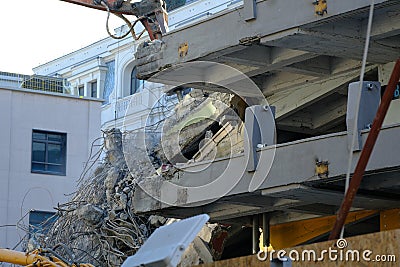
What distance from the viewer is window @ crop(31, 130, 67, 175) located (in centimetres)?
3422

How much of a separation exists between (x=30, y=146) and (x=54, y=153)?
102 cm

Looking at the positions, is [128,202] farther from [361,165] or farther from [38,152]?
[38,152]

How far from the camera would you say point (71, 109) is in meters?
35.2

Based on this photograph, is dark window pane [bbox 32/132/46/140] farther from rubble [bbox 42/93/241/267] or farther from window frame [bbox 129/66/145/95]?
rubble [bbox 42/93/241/267]

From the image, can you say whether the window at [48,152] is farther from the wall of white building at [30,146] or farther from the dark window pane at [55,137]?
the wall of white building at [30,146]

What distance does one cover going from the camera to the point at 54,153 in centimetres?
3478

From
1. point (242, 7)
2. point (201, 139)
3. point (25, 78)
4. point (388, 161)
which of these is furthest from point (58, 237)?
point (25, 78)

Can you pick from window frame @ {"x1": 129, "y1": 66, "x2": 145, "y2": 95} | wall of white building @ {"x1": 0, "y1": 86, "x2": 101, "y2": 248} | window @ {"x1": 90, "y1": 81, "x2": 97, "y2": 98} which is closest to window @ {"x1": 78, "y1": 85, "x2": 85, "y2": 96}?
window @ {"x1": 90, "y1": 81, "x2": 97, "y2": 98}

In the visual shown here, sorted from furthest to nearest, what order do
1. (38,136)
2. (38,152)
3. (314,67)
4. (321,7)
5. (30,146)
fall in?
(38,136) → (38,152) → (30,146) → (314,67) → (321,7)

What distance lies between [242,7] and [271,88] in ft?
9.72

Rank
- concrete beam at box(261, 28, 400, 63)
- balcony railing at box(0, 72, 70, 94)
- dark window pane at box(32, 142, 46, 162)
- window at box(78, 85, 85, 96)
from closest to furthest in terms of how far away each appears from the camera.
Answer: concrete beam at box(261, 28, 400, 63) < dark window pane at box(32, 142, 46, 162) < balcony railing at box(0, 72, 70, 94) < window at box(78, 85, 85, 96)

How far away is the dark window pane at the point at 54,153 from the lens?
34.6 m

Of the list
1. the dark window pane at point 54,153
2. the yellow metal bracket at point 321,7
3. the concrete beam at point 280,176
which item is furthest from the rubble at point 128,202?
the dark window pane at point 54,153

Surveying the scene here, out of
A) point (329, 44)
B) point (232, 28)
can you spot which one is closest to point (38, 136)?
point (232, 28)
